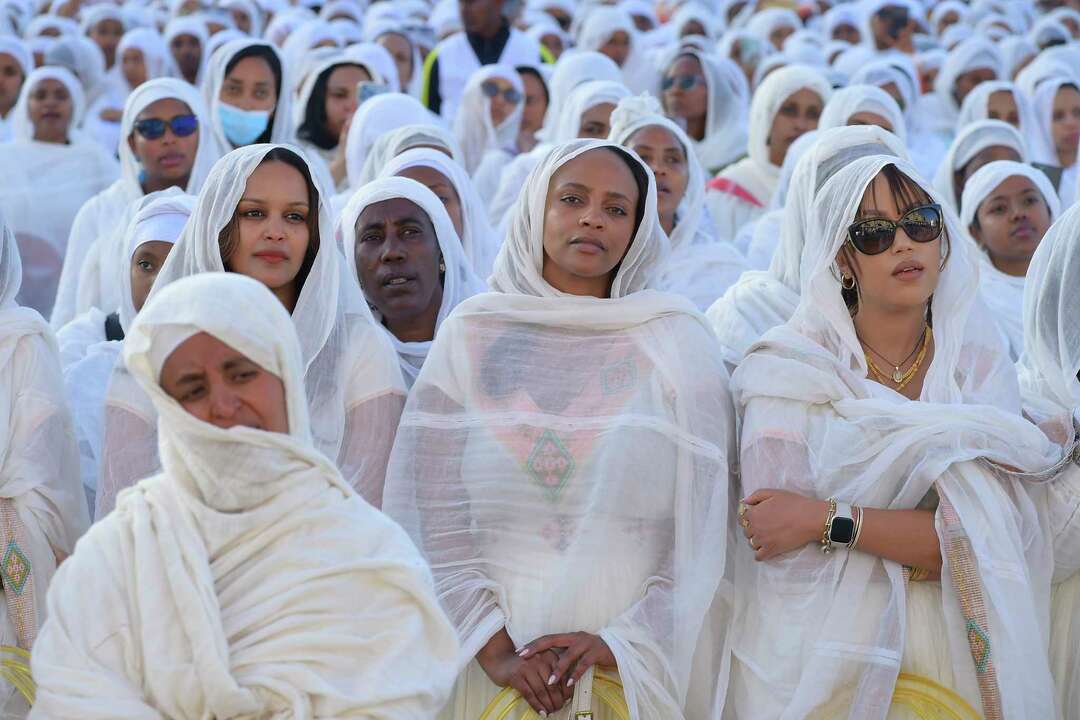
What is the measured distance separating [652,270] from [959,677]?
4.26 ft

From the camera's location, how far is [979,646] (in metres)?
4.03

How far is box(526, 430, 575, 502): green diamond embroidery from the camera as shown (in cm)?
424

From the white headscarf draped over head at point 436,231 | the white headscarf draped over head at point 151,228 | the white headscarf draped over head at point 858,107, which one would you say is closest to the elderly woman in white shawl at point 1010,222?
the white headscarf draped over head at point 858,107

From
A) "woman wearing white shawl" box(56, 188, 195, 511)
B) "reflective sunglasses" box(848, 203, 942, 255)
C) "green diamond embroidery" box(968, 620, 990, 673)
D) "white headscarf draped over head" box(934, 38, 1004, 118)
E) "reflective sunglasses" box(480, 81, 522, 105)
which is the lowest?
"green diamond embroidery" box(968, 620, 990, 673)

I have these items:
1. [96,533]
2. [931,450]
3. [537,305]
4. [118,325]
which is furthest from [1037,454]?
[118,325]

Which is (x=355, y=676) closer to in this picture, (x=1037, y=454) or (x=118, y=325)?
(x=1037, y=454)

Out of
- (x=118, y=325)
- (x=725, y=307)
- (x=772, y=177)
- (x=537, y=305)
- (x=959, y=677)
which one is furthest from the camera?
(x=772, y=177)

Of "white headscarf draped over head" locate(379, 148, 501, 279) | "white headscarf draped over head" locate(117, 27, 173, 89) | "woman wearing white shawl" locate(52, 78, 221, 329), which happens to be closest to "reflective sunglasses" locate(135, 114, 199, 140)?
"woman wearing white shawl" locate(52, 78, 221, 329)

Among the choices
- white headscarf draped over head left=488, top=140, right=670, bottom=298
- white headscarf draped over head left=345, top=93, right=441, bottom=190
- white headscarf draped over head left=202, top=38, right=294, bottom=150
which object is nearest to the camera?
white headscarf draped over head left=488, top=140, right=670, bottom=298

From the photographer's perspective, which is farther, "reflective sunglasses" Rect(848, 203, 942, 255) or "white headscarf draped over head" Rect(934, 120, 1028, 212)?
"white headscarf draped over head" Rect(934, 120, 1028, 212)

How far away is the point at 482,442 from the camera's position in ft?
14.1

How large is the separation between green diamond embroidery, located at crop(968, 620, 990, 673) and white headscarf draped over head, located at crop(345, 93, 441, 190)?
14.2 feet

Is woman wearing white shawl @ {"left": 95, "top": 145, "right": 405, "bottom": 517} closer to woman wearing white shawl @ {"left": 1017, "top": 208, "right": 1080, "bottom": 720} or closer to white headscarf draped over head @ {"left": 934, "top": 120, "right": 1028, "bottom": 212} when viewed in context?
woman wearing white shawl @ {"left": 1017, "top": 208, "right": 1080, "bottom": 720}

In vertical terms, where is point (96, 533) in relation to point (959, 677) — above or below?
above
